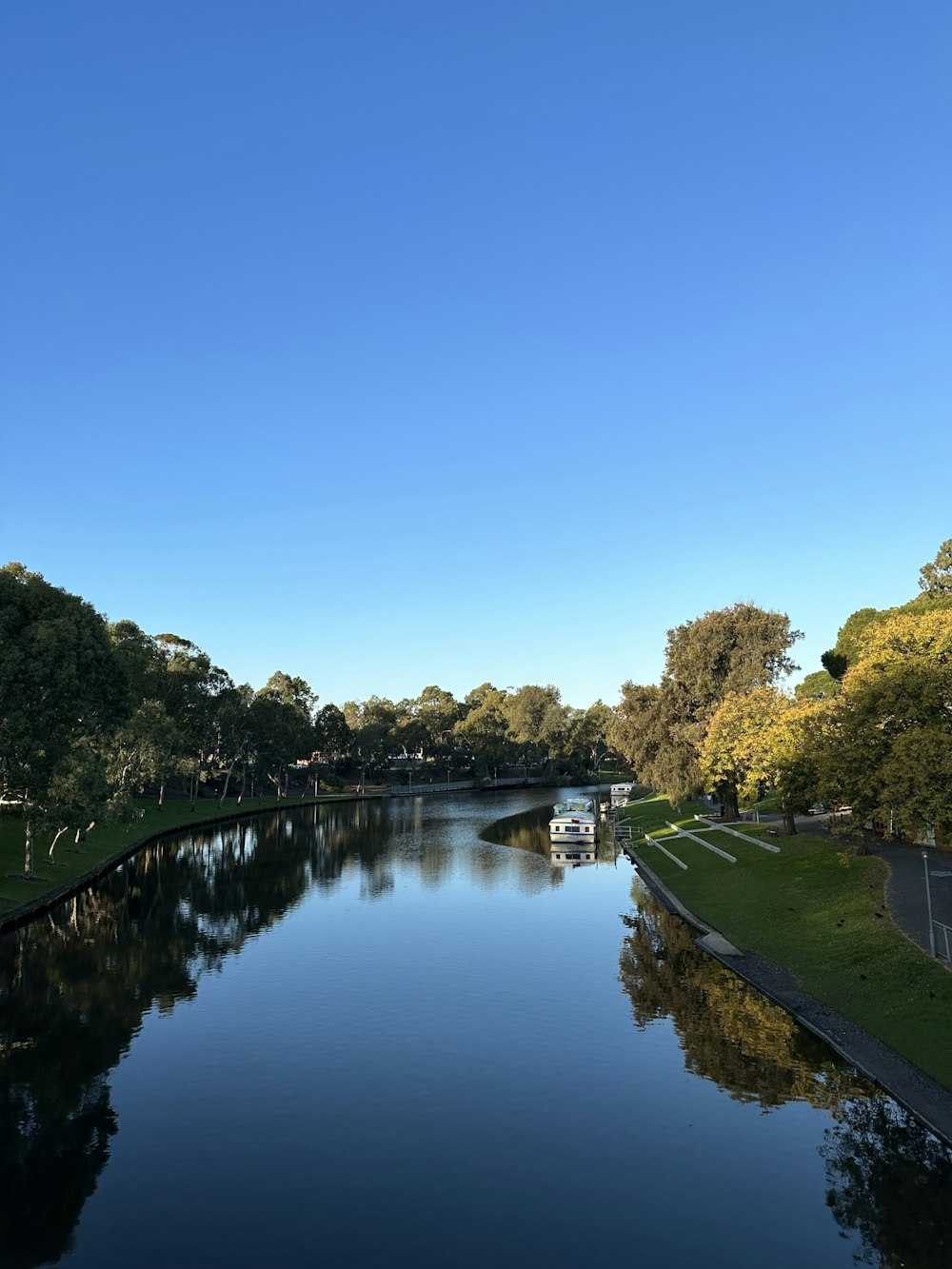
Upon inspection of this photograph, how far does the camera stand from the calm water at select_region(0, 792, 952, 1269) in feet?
52.3

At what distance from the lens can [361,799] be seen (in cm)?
15900

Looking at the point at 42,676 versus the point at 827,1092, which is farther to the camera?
the point at 42,676

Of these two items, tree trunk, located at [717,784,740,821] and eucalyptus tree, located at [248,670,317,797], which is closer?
tree trunk, located at [717,784,740,821]

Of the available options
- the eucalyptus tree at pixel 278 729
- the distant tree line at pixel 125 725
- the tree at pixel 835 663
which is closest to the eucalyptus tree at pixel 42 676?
the distant tree line at pixel 125 725

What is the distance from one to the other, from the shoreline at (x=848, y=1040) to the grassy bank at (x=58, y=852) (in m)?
36.4

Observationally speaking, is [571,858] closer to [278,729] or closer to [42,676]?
[42,676]

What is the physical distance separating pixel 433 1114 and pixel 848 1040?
12.4m

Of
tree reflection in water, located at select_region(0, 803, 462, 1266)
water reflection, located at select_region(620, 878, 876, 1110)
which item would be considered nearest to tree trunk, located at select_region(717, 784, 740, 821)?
tree reflection in water, located at select_region(0, 803, 462, 1266)

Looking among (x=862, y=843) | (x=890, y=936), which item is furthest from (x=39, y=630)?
(x=862, y=843)

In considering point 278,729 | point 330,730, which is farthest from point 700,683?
point 330,730

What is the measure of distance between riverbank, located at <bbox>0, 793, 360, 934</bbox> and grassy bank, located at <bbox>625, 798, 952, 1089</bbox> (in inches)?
1465

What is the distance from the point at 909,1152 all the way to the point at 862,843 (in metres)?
28.5

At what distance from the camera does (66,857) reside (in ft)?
209

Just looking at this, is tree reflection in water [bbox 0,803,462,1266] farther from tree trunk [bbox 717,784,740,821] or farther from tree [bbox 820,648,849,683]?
tree [bbox 820,648,849,683]
